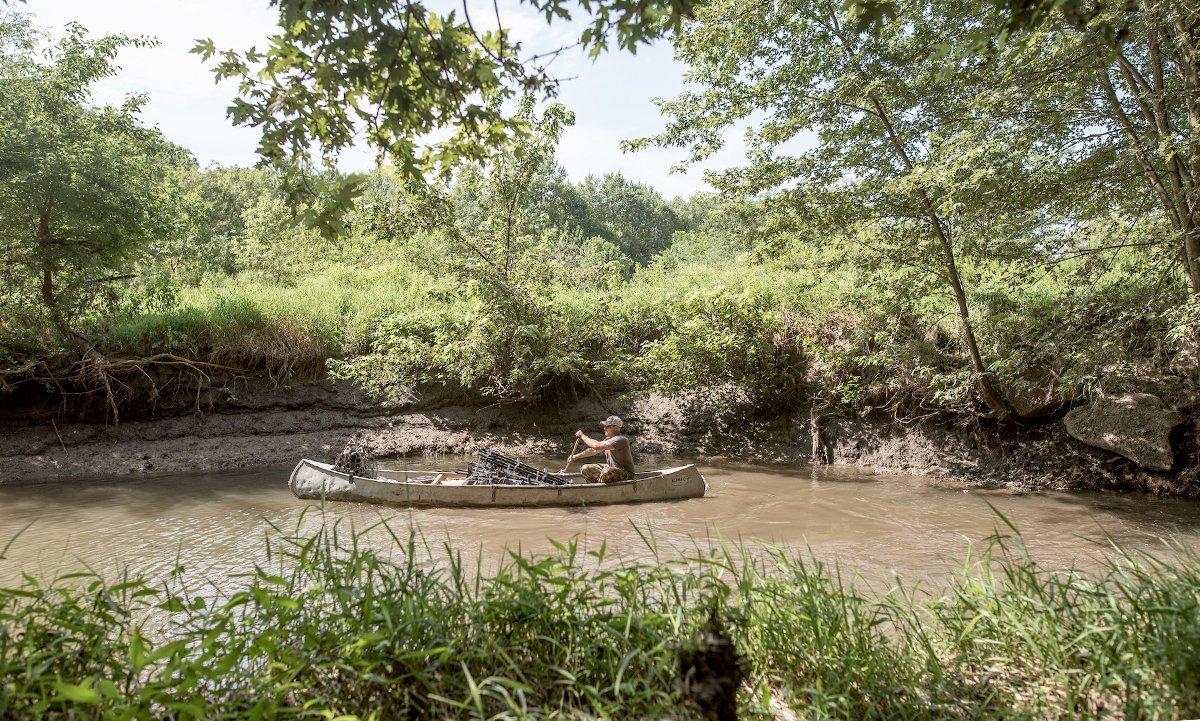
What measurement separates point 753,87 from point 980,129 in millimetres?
3260

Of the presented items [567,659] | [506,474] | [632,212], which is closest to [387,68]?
[567,659]

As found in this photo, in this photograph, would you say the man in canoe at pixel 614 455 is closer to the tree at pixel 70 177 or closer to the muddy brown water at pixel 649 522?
the muddy brown water at pixel 649 522

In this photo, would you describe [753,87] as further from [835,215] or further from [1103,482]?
[1103,482]

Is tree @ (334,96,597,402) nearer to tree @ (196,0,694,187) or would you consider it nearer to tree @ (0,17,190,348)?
tree @ (0,17,190,348)

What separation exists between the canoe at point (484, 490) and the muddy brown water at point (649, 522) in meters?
0.19

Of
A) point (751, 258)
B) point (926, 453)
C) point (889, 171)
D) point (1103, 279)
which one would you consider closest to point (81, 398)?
point (751, 258)

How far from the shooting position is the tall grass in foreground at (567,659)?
2203 mm

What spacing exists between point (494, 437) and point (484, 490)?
540 centimetres

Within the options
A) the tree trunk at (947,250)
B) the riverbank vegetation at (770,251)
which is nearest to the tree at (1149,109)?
the riverbank vegetation at (770,251)

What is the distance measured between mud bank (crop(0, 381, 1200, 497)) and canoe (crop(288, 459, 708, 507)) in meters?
3.72

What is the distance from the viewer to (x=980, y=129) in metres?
8.25

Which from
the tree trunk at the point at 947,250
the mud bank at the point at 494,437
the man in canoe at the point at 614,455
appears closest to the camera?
the tree trunk at the point at 947,250

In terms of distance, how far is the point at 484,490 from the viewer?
9328mm

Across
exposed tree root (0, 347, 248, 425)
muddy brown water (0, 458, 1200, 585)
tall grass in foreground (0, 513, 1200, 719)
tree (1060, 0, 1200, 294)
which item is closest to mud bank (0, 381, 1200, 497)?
exposed tree root (0, 347, 248, 425)
